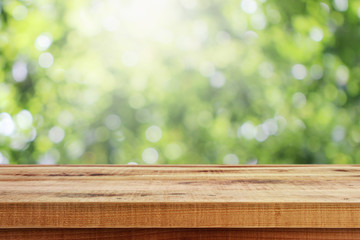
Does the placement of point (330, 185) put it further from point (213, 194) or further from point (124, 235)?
point (124, 235)

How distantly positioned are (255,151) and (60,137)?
961mm

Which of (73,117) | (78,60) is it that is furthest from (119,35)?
(73,117)

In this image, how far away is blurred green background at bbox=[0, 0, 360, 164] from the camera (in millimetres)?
2186

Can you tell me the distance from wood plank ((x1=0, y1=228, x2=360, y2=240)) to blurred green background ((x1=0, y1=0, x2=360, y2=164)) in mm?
1531

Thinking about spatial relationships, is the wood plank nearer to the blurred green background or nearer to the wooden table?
the wooden table

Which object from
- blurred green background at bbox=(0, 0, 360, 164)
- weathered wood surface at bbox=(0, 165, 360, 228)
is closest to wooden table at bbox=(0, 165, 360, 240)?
weathered wood surface at bbox=(0, 165, 360, 228)

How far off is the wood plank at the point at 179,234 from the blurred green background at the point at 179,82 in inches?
60.3

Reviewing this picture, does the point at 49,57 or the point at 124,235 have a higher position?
the point at 49,57

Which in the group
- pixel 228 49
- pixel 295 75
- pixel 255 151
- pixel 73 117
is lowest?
pixel 255 151

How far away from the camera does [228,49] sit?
88.2 inches

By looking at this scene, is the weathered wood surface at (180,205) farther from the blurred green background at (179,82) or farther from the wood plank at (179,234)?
the blurred green background at (179,82)

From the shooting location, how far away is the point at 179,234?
64cm

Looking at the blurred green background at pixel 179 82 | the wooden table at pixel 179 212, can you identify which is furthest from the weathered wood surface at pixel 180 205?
the blurred green background at pixel 179 82

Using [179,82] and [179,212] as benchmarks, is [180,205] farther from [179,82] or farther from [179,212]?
[179,82]
